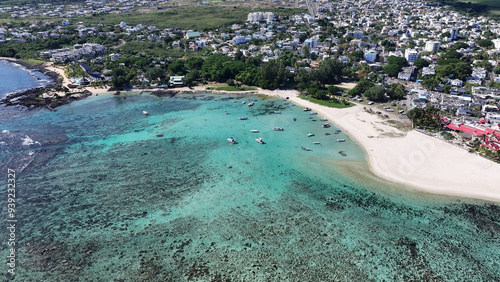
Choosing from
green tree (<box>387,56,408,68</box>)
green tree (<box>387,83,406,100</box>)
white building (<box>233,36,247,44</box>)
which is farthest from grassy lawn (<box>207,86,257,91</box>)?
white building (<box>233,36,247,44</box>)

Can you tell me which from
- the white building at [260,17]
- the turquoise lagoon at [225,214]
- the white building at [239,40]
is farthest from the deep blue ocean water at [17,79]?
the white building at [260,17]

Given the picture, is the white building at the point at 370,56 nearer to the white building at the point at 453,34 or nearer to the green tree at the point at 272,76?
the green tree at the point at 272,76

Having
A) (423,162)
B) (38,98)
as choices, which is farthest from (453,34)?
(38,98)

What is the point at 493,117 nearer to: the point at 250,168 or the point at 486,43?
the point at 250,168

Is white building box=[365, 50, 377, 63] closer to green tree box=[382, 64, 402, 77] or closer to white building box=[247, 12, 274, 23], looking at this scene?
green tree box=[382, 64, 402, 77]

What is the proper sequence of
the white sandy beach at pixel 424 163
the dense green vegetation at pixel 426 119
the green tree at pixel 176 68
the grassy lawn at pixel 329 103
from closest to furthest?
the white sandy beach at pixel 424 163, the dense green vegetation at pixel 426 119, the grassy lawn at pixel 329 103, the green tree at pixel 176 68

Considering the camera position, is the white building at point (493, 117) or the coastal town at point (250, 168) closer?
the coastal town at point (250, 168)

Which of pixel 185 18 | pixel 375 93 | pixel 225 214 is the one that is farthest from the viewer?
pixel 185 18
